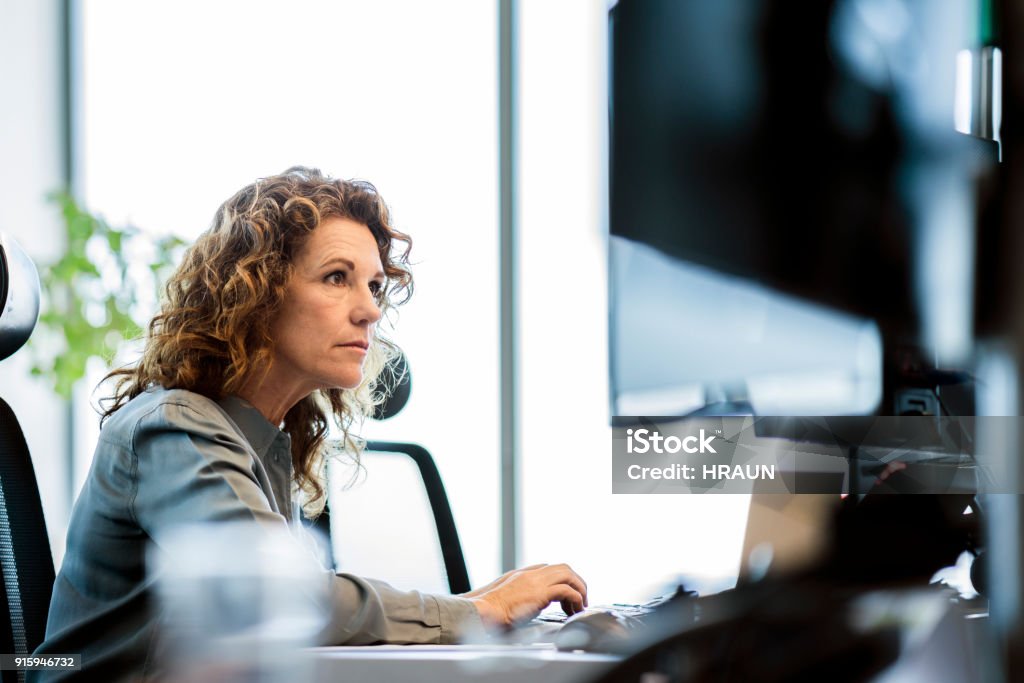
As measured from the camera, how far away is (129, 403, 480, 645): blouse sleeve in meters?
0.62

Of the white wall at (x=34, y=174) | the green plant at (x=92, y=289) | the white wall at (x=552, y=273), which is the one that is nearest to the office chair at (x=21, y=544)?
the white wall at (x=552, y=273)

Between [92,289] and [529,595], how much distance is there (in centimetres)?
202

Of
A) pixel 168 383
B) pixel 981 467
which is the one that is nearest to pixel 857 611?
pixel 981 467

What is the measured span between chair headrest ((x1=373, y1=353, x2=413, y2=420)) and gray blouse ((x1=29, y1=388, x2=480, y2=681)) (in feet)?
0.94

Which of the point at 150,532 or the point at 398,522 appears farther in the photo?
the point at 398,522

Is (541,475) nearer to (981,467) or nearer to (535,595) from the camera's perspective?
(535,595)

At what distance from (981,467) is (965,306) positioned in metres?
0.07

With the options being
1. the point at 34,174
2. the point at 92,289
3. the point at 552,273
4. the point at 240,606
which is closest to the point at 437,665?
the point at 240,606

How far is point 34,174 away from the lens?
8.27 ft

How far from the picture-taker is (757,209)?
47cm

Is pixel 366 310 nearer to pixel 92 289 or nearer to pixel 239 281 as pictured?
pixel 239 281

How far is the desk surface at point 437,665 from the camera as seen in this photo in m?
0.47

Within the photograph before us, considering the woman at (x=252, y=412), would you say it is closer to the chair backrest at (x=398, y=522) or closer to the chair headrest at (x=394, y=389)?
the chair headrest at (x=394, y=389)

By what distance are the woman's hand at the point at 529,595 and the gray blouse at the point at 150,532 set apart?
3cm
